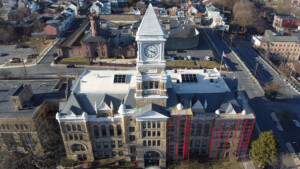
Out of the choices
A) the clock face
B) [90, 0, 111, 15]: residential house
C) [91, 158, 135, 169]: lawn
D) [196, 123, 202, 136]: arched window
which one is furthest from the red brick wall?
[196, 123, 202, 136]: arched window

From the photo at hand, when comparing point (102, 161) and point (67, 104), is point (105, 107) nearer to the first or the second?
point (67, 104)

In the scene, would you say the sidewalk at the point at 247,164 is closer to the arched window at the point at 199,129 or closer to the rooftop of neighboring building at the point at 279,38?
the arched window at the point at 199,129

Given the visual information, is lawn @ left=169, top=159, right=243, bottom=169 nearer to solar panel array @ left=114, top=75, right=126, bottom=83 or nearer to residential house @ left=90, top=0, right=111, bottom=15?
solar panel array @ left=114, top=75, right=126, bottom=83

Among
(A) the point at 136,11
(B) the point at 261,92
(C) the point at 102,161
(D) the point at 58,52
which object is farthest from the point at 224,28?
(C) the point at 102,161

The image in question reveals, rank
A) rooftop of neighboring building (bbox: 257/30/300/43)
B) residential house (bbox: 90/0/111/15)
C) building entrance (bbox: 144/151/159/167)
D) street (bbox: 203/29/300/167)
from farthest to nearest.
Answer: residential house (bbox: 90/0/111/15) < rooftop of neighboring building (bbox: 257/30/300/43) < street (bbox: 203/29/300/167) < building entrance (bbox: 144/151/159/167)

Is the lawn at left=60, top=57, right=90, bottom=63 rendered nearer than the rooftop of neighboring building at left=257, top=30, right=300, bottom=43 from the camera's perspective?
Yes

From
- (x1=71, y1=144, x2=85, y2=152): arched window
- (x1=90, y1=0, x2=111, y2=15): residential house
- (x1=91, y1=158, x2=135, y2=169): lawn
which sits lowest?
(x1=91, y1=158, x2=135, y2=169): lawn

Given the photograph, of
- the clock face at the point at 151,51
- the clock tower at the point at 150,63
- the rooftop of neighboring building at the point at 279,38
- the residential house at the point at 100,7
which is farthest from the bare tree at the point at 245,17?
the clock face at the point at 151,51

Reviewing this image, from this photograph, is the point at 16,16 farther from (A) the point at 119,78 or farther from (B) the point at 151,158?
(B) the point at 151,158
